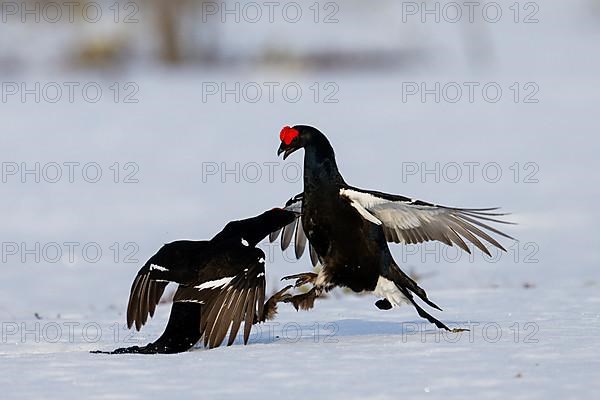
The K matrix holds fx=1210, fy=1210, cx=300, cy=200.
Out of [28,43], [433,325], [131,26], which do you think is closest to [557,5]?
[131,26]

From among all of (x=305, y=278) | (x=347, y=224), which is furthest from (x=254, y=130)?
(x=347, y=224)

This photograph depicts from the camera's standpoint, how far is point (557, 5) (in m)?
36.4

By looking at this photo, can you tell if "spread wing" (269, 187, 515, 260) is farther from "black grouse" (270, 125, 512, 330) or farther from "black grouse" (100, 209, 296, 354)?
"black grouse" (100, 209, 296, 354)

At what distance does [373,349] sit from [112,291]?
4.25 metres

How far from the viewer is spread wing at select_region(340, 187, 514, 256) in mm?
5699

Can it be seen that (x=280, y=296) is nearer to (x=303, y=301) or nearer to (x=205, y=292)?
(x=303, y=301)

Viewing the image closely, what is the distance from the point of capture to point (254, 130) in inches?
674

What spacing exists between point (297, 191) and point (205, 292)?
7.83 meters

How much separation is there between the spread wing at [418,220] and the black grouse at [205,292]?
1.92 feet

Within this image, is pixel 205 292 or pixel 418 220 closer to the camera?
pixel 205 292

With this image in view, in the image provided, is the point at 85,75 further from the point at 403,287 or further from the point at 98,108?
the point at 403,287

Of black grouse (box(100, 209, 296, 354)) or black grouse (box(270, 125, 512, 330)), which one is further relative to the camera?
black grouse (box(270, 125, 512, 330))

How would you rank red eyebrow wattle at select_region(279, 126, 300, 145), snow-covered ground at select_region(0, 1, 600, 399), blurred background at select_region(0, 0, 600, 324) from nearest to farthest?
snow-covered ground at select_region(0, 1, 600, 399), red eyebrow wattle at select_region(279, 126, 300, 145), blurred background at select_region(0, 0, 600, 324)

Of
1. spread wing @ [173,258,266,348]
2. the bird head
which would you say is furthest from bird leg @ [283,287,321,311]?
the bird head
